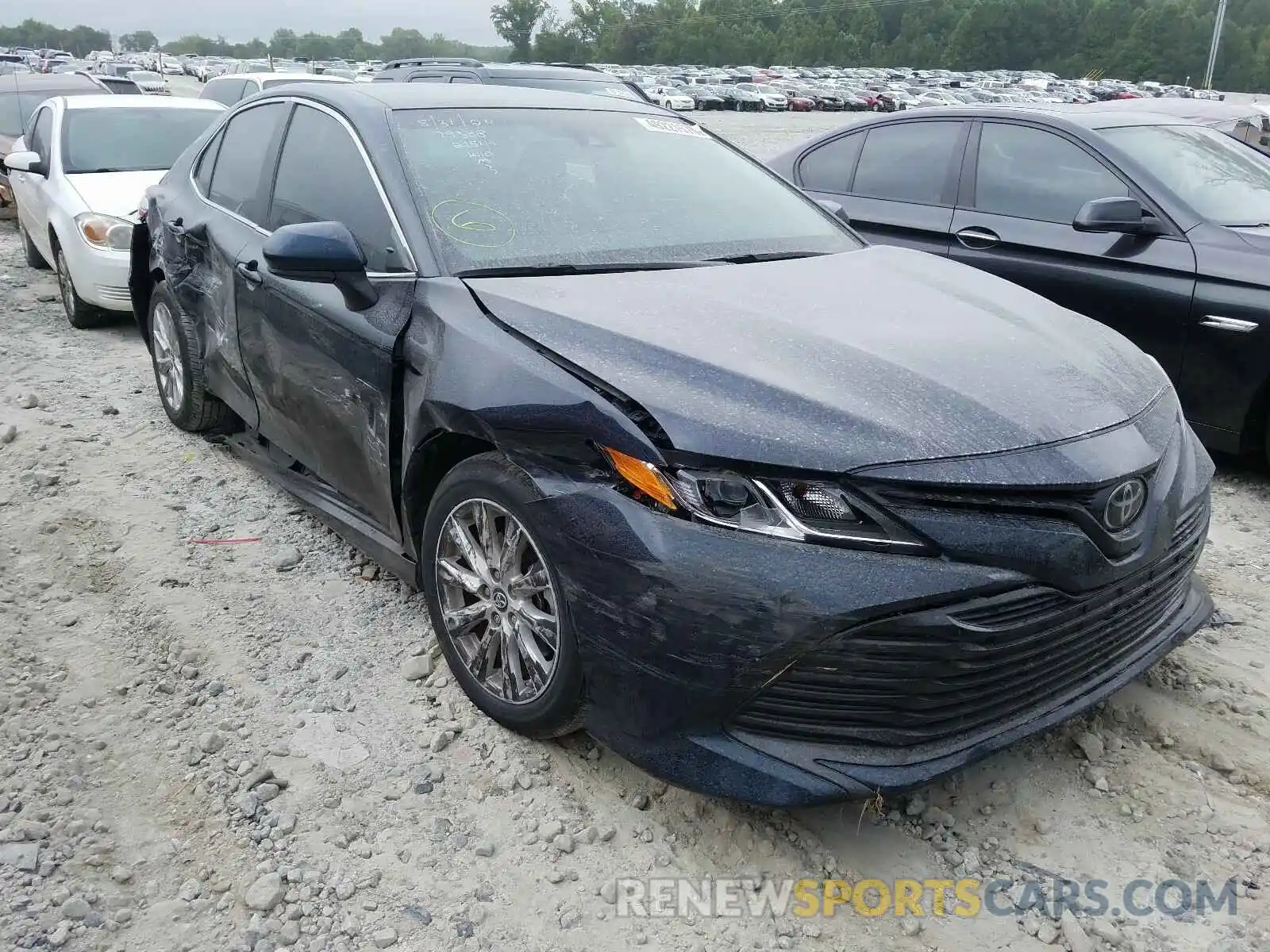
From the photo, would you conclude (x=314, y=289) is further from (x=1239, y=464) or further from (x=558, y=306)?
(x=1239, y=464)

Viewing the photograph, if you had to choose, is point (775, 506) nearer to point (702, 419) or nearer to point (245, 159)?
point (702, 419)

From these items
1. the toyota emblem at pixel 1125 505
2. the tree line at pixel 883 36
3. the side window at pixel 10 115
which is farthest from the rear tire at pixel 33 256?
the tree line at pixel 883 36

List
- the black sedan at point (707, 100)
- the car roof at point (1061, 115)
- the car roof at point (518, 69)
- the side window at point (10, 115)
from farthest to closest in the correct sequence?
the black sedan at point (707, 100), the car roof at point (518, 69), the side window at point (10, 115), the car roof at point (1061, 115)

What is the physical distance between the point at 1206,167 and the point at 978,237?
1.06 meters

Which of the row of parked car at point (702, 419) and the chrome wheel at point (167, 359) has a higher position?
the row of parked car at point (702, 419)

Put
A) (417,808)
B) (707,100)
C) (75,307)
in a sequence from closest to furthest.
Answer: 1. (417,808)
2. (75,307)
3. (707,100)

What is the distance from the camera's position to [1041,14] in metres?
107

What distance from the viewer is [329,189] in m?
3.50

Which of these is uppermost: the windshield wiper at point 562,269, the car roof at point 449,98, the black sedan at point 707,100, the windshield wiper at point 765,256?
the car roof at point 449,98

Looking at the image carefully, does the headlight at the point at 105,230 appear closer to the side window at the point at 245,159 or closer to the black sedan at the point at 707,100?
the side window at the point at 245,159

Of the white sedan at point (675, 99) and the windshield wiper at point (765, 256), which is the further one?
the white sedan at point (675, 99)

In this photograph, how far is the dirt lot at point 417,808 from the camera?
2.30 metres

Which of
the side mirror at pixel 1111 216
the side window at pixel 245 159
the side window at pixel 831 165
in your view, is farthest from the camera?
the side window at pixel 831 165

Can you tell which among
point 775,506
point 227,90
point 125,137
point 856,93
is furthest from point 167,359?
point 856,93
